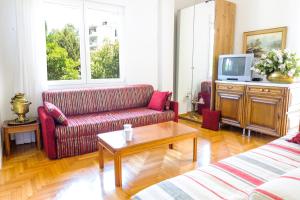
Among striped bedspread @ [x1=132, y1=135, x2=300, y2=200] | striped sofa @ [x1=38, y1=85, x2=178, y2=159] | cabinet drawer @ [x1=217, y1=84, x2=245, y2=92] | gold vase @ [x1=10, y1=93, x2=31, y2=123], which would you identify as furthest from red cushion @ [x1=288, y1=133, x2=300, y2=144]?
gold vase @ [x1=10, y1=93, x2=31, y2=123]

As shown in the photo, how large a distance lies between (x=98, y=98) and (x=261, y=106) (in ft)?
8.17

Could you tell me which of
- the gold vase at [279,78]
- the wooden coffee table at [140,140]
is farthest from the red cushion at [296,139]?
the gold vase at [279,78]

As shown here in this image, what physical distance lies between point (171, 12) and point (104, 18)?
4.40ft

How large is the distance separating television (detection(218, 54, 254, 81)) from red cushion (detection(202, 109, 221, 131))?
64 cm

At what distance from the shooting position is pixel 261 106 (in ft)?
10.8

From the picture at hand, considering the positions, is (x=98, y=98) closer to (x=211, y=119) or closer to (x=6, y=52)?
(x=6, y=52)

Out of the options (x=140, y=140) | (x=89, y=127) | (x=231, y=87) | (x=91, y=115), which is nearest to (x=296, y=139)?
(x=140, y=140)

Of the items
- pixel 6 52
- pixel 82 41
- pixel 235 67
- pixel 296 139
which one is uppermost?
pixel 82 41

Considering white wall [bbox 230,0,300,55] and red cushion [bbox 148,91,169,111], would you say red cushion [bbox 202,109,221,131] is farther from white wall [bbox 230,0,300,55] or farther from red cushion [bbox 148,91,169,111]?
white wall [bbox 230,0,300,55]

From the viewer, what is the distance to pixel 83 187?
2061 millimetres

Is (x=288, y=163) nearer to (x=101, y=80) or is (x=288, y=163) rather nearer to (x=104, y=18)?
(x=101, y=80)

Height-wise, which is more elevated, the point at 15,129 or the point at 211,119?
the point at 15,129

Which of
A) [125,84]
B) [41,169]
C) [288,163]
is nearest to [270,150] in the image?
[288,163]

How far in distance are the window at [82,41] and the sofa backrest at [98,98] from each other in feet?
1.25
